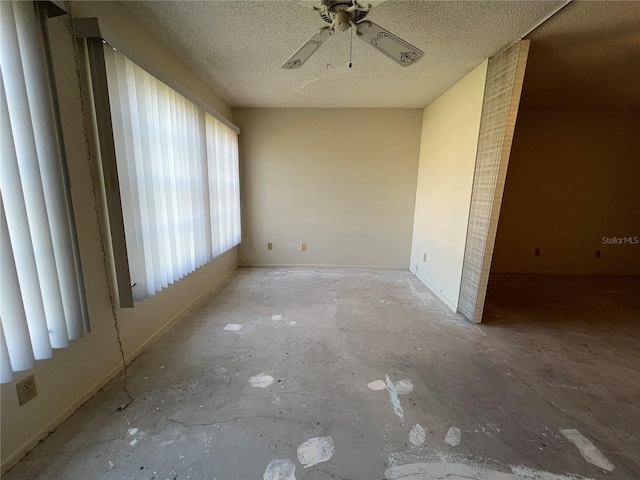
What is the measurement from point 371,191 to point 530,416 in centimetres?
319

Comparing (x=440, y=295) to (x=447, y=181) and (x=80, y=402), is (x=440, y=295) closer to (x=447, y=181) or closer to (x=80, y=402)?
(x=447, y=181)

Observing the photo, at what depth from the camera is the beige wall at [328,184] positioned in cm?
391

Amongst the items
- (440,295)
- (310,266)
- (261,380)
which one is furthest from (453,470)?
(310,266)

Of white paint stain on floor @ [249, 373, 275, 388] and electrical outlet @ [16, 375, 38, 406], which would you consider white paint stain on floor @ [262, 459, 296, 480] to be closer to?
white paint stain on floor @ [249, 373, 275, 388]

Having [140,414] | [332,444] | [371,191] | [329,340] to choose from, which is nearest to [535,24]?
[371,191]

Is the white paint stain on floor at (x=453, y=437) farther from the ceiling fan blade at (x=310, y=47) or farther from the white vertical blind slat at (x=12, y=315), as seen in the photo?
the ceiling fan blade at (x=310, y=47)

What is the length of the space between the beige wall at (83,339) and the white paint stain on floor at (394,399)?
5.97 feet

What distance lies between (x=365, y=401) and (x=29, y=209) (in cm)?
198

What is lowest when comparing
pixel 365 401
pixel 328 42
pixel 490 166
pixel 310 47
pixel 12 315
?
pixel 365 401

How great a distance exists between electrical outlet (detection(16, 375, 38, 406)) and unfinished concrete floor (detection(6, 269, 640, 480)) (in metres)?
0.25

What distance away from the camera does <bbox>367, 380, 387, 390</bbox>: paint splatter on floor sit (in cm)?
167

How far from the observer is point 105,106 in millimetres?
1524

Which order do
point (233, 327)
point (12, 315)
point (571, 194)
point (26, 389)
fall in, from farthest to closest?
1. point (571, 194)
2. point (233, 327)
3. point (26, 389)
4. point (12, 315)

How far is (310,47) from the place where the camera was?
60.6 inches
